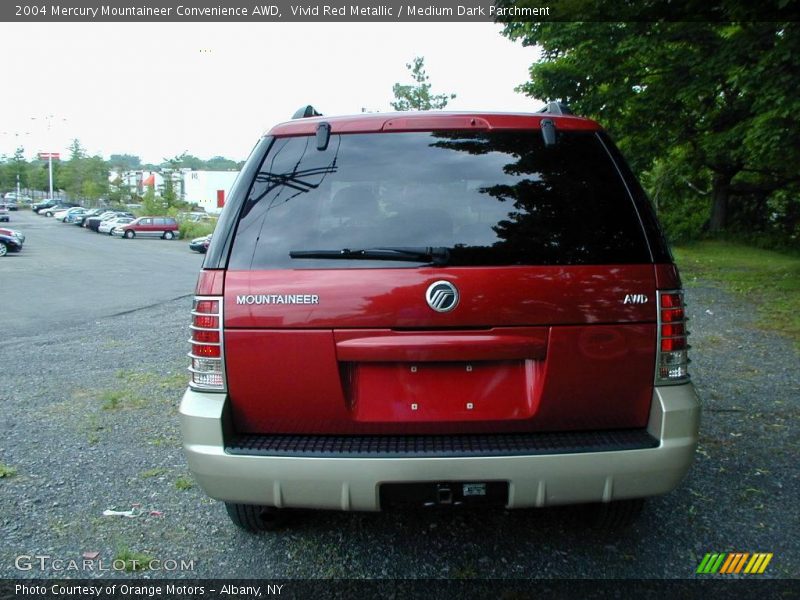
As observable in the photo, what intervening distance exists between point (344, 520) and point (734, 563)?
1879 millimetres

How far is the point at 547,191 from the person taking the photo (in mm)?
2766

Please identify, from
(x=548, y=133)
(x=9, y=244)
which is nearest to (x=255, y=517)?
(x=548, y=133)

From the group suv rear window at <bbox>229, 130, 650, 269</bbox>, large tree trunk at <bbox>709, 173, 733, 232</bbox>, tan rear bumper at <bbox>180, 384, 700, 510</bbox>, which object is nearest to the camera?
tan rear bumper at <bbox>180, 384, 700, 510</bbox>

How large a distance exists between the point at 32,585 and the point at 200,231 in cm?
4806

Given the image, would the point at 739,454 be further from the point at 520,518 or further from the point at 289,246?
the point at 289,246

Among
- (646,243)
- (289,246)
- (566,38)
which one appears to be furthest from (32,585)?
(566,38)

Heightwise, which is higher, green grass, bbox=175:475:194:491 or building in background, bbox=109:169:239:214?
building in background, bbox=109:169:239:214

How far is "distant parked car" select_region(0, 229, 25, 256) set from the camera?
93.6 feet

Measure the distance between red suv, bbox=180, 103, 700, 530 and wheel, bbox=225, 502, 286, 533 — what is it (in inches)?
23.0

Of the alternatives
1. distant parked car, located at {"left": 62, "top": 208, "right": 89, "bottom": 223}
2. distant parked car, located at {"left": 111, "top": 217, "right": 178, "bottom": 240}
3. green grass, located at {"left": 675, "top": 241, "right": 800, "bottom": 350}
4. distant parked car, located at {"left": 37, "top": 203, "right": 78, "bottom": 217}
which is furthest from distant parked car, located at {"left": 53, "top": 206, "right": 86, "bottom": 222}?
green grass, located at {"left": 675, "top": 241, "right": 800, "bottom": 350}

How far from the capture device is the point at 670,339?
8.96 feet

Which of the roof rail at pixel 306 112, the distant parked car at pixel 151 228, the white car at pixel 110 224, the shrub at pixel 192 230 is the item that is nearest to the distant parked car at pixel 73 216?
the white car at pixel 110 224

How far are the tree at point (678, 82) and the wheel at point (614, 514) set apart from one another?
8026 millimetres

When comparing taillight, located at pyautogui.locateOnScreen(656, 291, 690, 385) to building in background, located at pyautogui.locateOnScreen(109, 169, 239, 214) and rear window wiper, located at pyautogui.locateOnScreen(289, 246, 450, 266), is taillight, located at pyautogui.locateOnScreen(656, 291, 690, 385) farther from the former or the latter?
building in background, located at pyautogui.locateOnScreen(109, 169, 239, 214)
